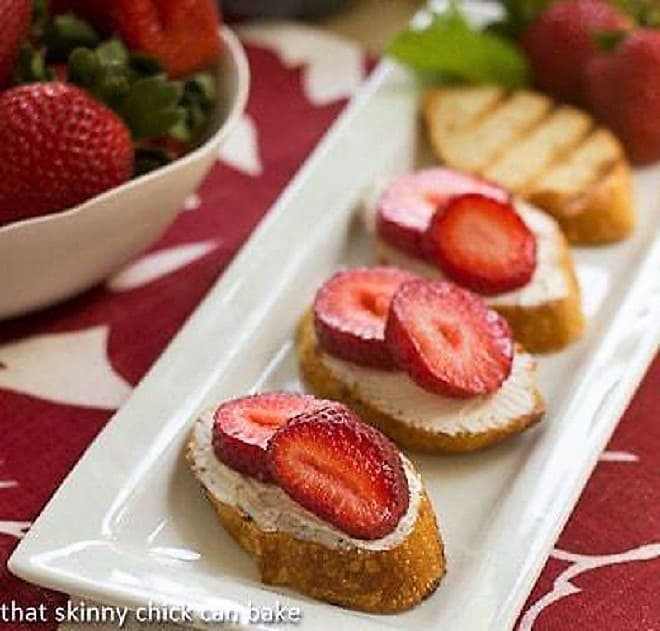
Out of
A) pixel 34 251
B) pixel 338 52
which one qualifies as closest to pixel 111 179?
pixel 34 251

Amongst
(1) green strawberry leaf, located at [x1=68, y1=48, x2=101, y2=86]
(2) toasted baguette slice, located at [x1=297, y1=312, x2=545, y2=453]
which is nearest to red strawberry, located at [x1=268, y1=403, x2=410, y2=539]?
(2) toasted baguette slice, located at [x1=297, y1=312, x2=545, y2=453]

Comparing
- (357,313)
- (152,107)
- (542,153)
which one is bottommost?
(542,153)

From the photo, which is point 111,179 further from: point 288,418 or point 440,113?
A: point 440,113

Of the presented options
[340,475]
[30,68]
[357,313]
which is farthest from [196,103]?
[340,475]

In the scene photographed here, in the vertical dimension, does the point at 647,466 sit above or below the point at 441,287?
below

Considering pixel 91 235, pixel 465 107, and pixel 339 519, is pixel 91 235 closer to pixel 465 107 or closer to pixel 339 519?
pixel 339 519

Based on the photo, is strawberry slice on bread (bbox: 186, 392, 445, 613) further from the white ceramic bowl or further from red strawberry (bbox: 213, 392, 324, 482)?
the white ceramic bowl

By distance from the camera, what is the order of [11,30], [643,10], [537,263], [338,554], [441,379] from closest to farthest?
[338,554]
[441,379]
[11,30]
[537,263]
[643,10]
